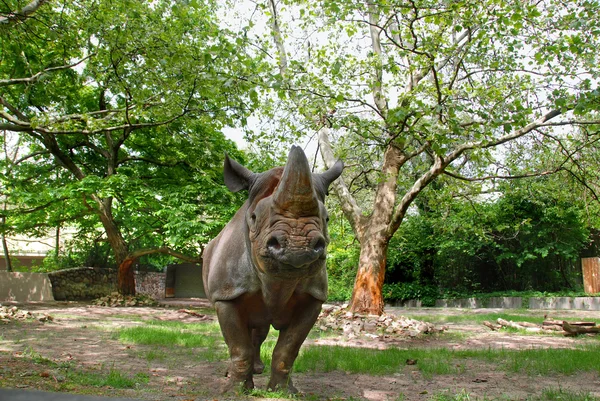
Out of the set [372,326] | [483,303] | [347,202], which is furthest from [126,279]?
[483,303]

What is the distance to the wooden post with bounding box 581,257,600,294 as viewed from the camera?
65.6ft

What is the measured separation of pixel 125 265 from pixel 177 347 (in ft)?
40.8

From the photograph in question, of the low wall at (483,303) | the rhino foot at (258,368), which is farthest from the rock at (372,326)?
the low wall at (483,303)

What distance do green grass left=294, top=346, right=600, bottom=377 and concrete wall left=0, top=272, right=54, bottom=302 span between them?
16278 mm

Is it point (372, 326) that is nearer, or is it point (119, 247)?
point (372, 326)

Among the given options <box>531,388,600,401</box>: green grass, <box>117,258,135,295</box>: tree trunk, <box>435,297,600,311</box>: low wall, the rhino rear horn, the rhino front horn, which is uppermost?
the rhino rear horn

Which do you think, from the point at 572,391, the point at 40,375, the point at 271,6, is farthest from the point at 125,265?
the point at 572,391

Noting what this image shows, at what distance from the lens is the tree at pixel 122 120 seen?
32.0ft

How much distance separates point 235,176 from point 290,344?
1796mm

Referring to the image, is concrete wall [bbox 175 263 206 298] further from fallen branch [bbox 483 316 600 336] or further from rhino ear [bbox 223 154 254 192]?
rhino ear [bbox 223 154 254 192]

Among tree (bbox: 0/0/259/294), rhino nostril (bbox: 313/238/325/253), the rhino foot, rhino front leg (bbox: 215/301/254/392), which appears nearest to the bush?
tree (bbox: 0/0/259/294)

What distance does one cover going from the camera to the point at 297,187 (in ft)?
13.5

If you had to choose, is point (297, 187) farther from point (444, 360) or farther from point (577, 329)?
point (577, 329)

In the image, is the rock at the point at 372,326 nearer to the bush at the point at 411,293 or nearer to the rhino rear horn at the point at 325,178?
the rhino rear horn at the point at 325,178
